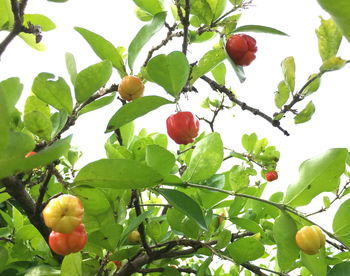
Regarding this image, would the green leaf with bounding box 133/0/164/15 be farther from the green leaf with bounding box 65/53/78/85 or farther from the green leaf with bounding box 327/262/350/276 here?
the green leaf with bounding box 327/262/350/276

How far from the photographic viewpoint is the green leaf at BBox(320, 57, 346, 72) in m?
1.34

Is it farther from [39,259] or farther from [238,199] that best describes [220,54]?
[39,259]

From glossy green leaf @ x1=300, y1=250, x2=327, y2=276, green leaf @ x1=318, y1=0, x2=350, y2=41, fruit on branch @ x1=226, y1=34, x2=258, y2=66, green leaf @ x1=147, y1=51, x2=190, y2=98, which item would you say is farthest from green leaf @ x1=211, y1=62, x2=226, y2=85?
green leaf @ x1=318, y1=0, x2=350, y2=41

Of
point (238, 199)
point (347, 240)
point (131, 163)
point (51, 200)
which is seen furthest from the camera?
point (238, 199)

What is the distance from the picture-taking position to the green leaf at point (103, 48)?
1.37 metres

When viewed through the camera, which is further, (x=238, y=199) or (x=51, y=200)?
(x=238, y=199)

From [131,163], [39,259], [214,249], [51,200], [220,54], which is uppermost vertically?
[220,54]

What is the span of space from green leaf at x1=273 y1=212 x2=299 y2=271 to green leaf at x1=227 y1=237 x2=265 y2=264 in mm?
72

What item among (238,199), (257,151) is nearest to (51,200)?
(238,199)

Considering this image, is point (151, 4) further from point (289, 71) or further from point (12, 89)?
point (12, 89)

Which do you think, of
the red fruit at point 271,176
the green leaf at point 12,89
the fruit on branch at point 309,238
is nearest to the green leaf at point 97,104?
the green leaf at point 12,89

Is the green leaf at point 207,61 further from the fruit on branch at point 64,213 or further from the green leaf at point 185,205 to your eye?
the fruit on branch at point 64,213

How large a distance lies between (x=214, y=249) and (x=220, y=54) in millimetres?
689

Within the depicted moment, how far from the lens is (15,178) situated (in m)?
1.07
